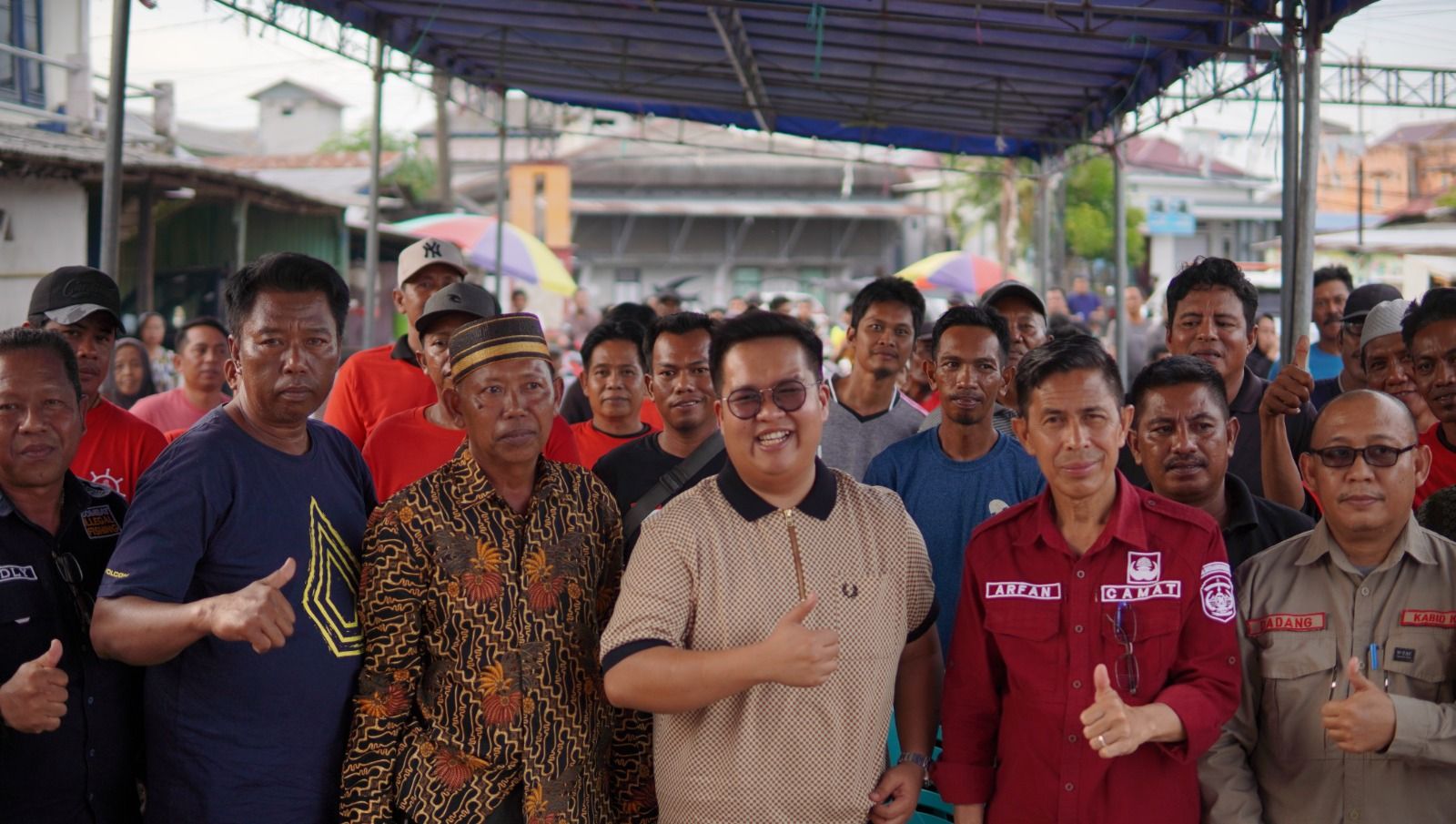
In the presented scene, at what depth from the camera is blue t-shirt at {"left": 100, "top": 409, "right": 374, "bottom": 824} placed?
2689 mm

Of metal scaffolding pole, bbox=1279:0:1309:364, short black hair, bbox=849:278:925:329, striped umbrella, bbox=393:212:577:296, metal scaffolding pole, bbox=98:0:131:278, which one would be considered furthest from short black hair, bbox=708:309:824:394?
striped umbrella, bbox=393:212:577:296

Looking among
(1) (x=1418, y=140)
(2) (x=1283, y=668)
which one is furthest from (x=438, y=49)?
(1) (x=1418, y=140)

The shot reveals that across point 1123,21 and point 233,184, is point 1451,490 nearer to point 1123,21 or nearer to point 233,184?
point 1123,21

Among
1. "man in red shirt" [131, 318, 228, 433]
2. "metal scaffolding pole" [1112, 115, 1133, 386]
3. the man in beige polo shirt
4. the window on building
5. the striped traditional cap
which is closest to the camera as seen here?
the man in beige polo shirt

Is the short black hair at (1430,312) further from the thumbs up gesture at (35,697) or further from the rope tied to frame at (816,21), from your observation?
the rope tied to frame at (816,21)

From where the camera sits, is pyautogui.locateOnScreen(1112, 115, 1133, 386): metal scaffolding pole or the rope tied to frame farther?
pyautogui.locateOnScreen(1112, 115, 1133, 386): metal scaffolding pole

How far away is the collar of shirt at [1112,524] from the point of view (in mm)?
2809

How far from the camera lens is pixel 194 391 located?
631 cm

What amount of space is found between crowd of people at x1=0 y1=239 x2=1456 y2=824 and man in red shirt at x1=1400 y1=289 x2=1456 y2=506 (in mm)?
876

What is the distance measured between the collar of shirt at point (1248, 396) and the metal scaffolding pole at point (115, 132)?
5015 mm

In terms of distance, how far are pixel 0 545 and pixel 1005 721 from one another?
2.22 m

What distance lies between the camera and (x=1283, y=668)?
294cm

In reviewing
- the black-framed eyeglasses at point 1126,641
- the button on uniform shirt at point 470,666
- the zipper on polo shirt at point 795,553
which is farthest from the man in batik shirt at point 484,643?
the black-framed eyeglasses at point 1126,641

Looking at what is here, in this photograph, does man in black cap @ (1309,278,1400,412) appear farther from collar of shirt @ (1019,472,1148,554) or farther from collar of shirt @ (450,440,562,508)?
collar of shirt @ (450,440,562,508)
